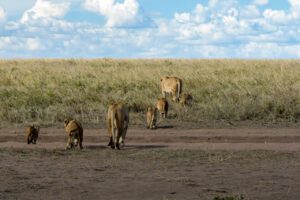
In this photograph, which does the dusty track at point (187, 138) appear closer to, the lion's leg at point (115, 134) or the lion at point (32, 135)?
the lion at point (32, 135)

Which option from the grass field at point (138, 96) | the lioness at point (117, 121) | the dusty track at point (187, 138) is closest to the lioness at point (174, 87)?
the grass field at point (138, 96)

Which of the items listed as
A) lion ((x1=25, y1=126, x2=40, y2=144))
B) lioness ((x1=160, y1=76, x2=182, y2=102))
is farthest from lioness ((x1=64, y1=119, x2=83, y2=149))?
lioness ((x1=160, y1=76, x2=182, y2=102))

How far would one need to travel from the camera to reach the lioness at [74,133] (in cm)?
1489

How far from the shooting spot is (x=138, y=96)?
83.4ft

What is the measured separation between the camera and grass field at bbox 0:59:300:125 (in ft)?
70.2

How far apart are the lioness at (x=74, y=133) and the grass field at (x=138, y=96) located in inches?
204

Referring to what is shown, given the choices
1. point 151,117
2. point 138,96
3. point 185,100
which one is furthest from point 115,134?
point 138,96

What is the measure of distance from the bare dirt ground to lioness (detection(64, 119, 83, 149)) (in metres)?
0.24

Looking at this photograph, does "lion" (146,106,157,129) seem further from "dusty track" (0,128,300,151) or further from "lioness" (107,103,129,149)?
"lioness" (107,103,129,149)

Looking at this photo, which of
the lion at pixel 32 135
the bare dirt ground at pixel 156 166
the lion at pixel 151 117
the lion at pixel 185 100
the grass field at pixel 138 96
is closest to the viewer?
the bare dirt ground at pixel 156 166

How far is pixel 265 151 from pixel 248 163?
1603 mm

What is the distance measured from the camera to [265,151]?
48.4 feet

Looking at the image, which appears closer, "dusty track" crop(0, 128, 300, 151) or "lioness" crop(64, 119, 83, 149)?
"lioness" crop(64, 119, 83, 149)

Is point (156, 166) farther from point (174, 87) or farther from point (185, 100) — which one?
point (174, 87)
